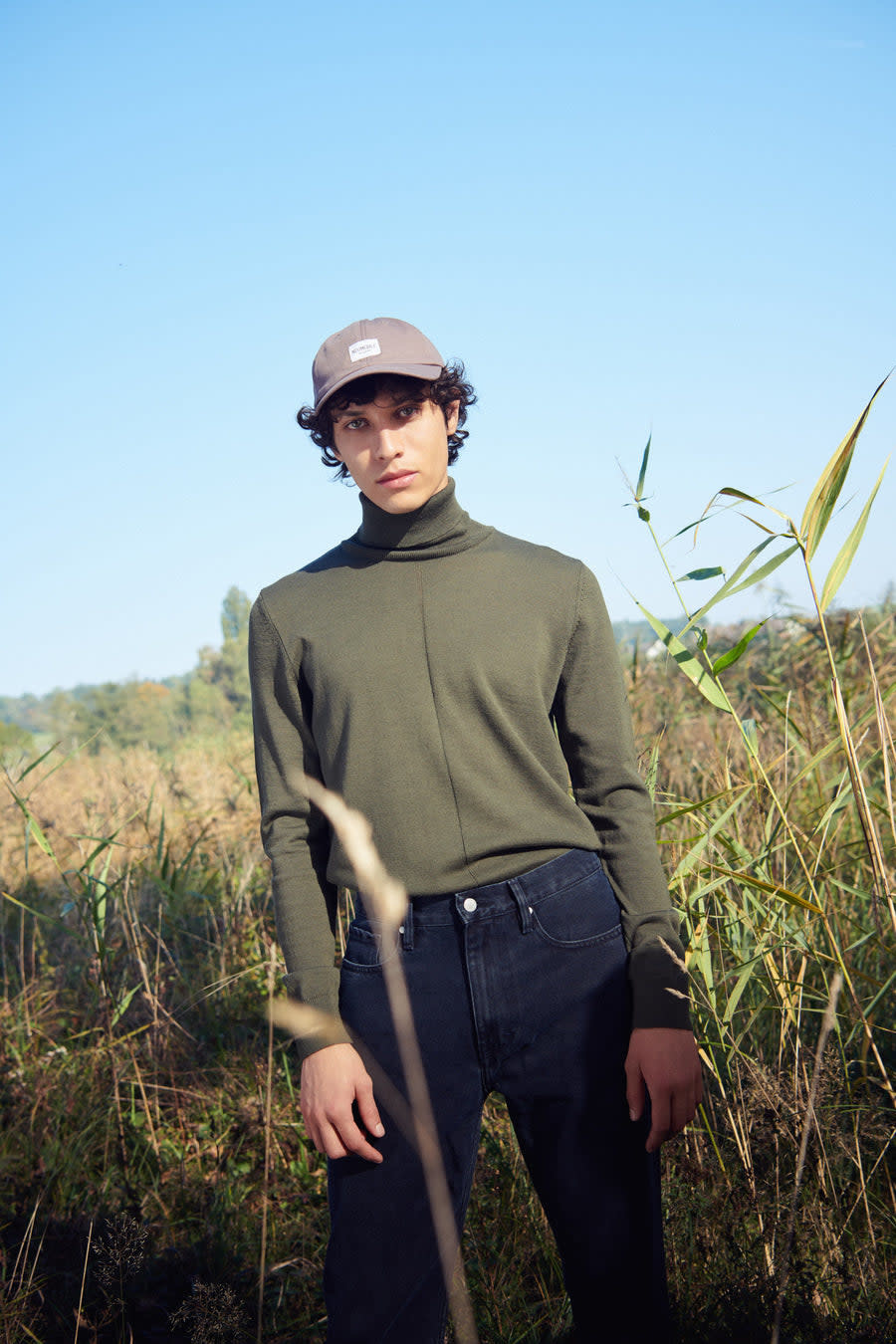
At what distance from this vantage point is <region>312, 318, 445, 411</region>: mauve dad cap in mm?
1745

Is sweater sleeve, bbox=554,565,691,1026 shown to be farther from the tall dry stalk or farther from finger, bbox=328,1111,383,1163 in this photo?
finger, bbox=328,1111,383,1163

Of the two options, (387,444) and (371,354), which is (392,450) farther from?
(371,354)

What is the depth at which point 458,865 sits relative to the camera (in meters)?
1.60

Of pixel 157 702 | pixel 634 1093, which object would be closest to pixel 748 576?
pixel 634 1093

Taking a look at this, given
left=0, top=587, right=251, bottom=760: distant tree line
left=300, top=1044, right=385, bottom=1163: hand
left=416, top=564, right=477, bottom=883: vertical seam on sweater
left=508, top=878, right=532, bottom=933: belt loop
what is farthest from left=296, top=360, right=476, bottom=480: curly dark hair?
left=0, top=587, right=251, bottom=760: distant tree line

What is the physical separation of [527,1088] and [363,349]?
136cm

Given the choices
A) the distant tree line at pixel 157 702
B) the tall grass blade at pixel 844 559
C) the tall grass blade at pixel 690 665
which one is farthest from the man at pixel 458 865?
the distant tree line at pixel 157 702

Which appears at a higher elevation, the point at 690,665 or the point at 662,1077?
the point at 690,665

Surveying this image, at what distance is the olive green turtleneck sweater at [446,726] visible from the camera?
5.34ft

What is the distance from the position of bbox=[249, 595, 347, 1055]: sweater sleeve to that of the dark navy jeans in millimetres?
123

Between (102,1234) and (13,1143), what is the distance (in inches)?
25.3

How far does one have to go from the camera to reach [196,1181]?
2.86m

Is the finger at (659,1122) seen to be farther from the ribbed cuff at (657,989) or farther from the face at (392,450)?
the face at (392,450)

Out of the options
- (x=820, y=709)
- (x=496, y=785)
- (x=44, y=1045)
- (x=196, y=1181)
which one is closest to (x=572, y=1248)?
(x=496, y=785)
